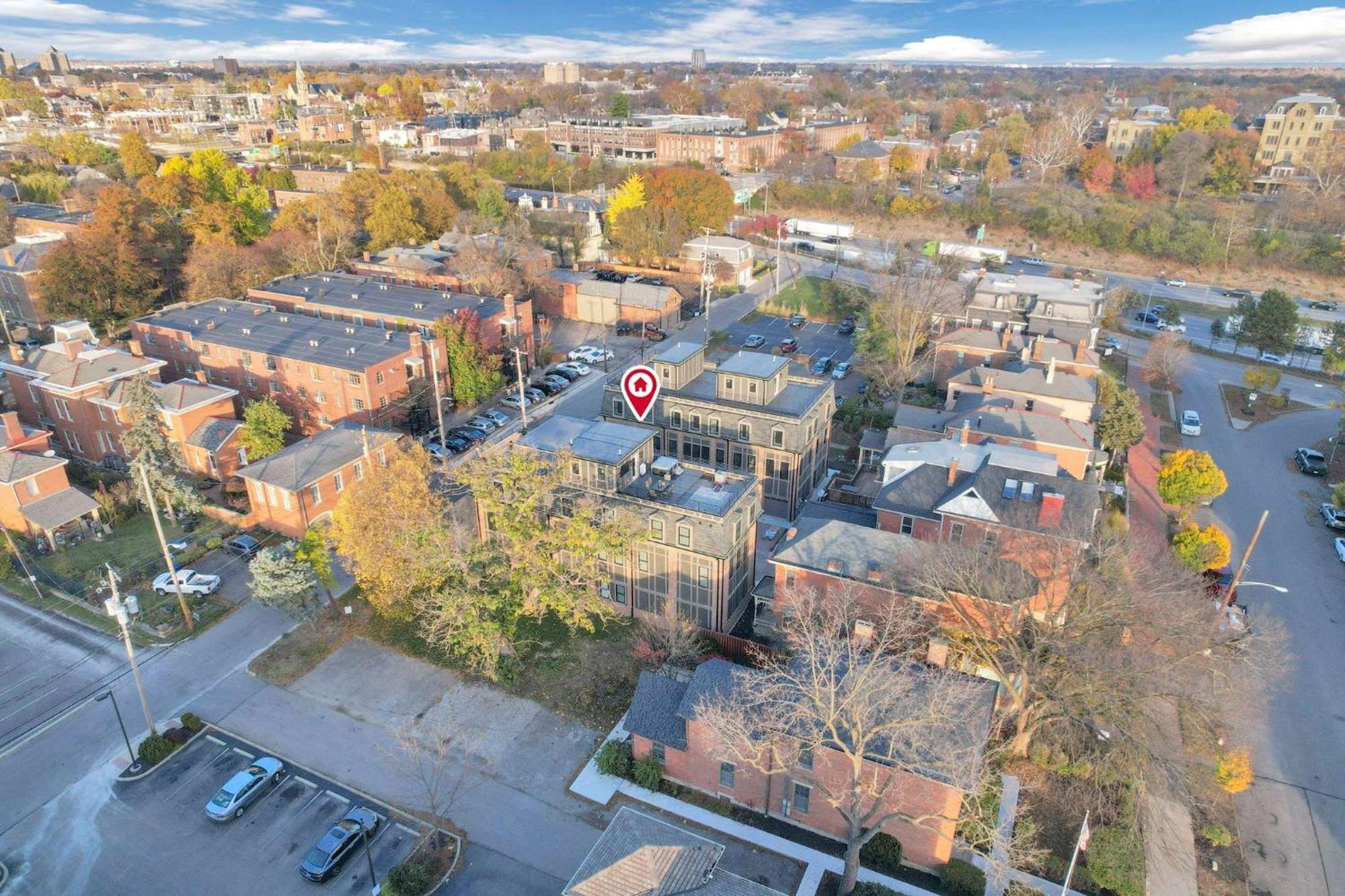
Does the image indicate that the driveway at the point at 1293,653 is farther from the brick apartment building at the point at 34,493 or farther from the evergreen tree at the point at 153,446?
the brick apartment building at the point at 34,493

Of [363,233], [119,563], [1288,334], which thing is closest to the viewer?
[119,563]

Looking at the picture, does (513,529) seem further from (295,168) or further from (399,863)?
(295,168)

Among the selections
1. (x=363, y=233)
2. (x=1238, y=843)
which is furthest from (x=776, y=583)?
(x=363, y=233)

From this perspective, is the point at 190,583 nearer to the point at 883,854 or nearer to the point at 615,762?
the point at 615,762

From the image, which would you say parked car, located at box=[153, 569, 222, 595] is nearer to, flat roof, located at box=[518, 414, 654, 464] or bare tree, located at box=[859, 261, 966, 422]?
flat roof, located at box=[518, 414, 654, 464]

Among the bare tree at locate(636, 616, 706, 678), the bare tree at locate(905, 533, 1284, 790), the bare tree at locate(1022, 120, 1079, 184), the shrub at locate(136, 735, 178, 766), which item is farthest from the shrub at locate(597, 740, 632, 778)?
the bare tree at locate(1022, 120, 1079, 184)

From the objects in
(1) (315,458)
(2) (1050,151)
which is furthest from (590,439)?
(2) (1050,151)

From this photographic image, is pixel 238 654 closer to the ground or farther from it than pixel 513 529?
closer to the ground

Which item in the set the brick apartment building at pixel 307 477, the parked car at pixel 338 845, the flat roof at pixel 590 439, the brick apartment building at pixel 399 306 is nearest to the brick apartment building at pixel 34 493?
the brick apartment building at pixel 307 477
